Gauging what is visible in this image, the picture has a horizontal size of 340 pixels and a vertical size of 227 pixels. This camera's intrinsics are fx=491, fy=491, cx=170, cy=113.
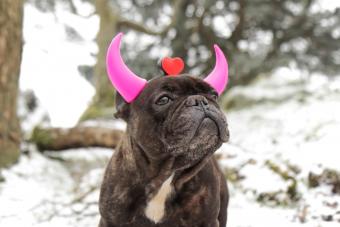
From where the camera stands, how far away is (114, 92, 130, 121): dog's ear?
2.97 meters

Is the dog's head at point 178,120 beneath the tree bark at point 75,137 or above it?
above

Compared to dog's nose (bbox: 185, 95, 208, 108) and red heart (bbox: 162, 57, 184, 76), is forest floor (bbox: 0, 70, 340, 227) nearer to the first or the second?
red heart (bbox: 162, 57, 184, 76)

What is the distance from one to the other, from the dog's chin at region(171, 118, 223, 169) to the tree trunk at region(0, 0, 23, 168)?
Answer: 347cm

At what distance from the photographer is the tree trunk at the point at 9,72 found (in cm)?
550

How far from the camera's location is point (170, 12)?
39.4 feet

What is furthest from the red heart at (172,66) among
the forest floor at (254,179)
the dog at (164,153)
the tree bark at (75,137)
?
the tree bark at (75,137)

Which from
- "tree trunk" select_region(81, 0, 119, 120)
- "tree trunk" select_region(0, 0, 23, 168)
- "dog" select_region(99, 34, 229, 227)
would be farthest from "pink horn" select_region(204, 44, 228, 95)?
"tree trunk" select_region(81, 0, 119, 120)

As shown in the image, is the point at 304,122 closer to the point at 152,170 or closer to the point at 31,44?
the point at 152,170

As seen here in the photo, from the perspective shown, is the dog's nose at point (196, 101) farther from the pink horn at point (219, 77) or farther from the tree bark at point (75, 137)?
the tree bark at point (75, 137)

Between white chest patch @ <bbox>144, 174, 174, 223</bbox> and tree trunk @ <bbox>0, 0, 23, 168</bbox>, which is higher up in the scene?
white chest patch @ <bbox>144, 174, 174, 223</bbox>

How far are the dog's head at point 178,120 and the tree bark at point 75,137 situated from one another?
4068 mm

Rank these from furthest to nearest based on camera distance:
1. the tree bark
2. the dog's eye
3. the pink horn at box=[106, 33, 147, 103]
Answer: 1. the tree bark
2. the pink horn at box=[106, 33, 147, 103]
3. the dog's eye

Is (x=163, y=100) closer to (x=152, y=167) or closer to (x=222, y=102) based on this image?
(x=152, y=167)

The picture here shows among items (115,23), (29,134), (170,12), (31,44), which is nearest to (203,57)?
(170,12)
